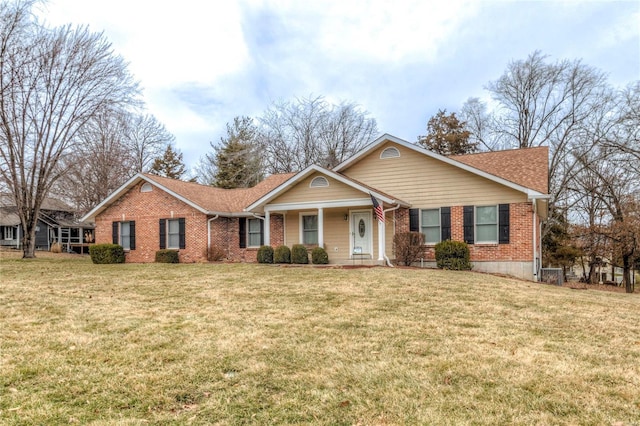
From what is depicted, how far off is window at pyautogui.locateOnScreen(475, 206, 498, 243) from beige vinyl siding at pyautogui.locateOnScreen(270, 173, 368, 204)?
164 inches

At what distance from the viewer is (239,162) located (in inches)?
1492

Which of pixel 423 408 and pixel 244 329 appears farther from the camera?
pixel 244 329

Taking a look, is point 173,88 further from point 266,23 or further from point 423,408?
point 423,408

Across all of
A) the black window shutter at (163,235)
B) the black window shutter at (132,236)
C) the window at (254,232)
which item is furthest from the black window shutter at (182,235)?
the window at (254,232)

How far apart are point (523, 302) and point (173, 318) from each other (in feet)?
21.3

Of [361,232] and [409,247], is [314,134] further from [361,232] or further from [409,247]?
[409,247]

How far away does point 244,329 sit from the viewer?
6.11 metres

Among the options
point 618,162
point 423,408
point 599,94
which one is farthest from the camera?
point 599,94

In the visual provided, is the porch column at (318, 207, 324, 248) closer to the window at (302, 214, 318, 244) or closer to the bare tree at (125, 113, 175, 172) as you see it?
the window at (302, 214, 318, 244)

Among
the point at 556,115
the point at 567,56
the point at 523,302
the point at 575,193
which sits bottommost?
the point at 523,302

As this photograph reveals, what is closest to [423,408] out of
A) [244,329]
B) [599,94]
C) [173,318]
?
[244,329]

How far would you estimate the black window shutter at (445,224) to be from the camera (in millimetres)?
16062

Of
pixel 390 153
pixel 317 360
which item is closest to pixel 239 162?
pixel 390 153

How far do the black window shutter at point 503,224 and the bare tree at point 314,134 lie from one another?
838 inches
